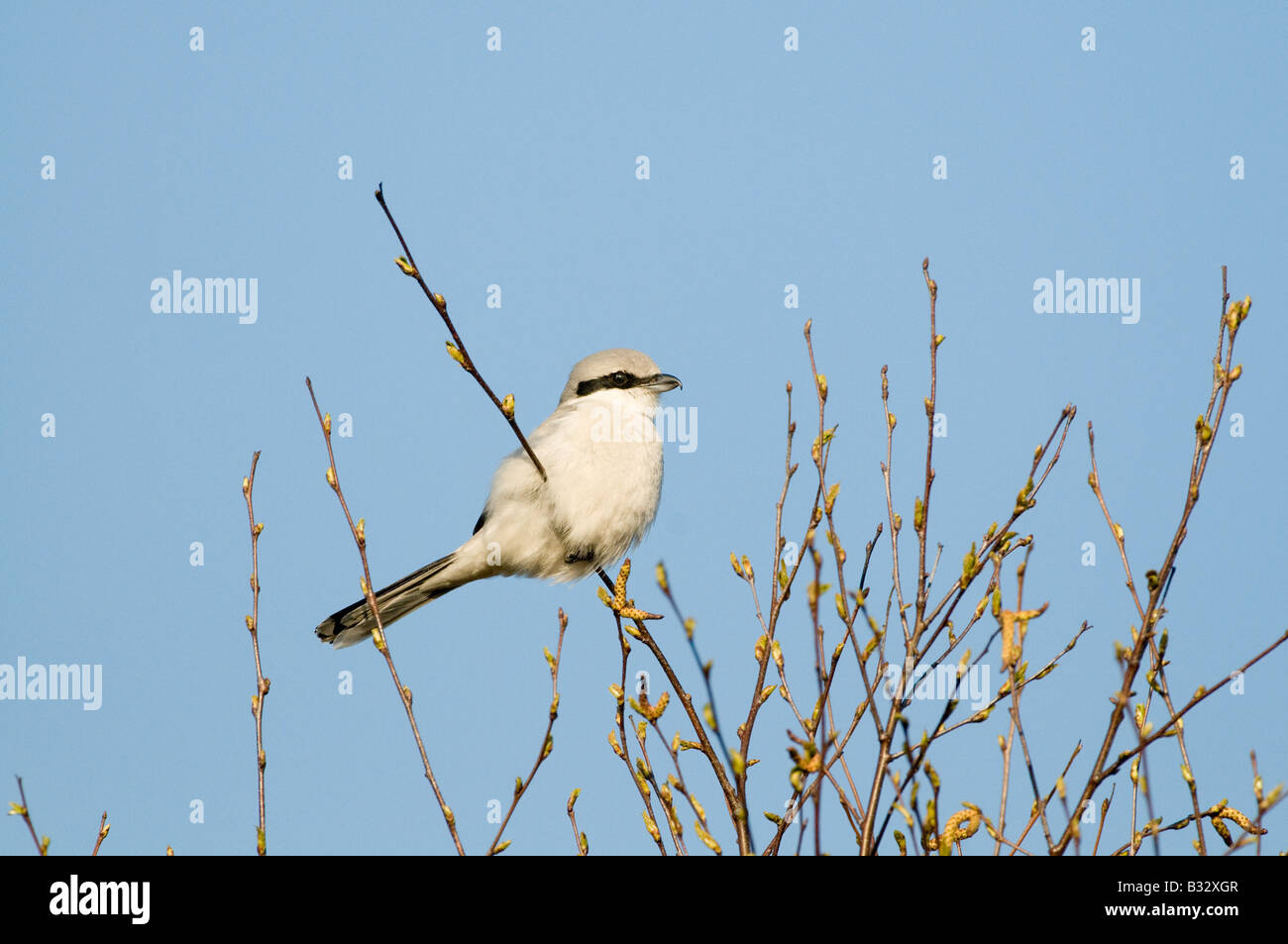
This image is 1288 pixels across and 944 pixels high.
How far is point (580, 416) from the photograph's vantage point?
192 inches

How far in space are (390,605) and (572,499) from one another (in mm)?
957

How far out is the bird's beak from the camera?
5078 millimetres

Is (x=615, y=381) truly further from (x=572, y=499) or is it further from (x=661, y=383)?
(x=572, y=499)

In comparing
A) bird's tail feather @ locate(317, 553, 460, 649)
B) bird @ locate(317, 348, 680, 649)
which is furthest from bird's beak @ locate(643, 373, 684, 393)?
bird's tail feather @ locate(317, 553, 460, 649)

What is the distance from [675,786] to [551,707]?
357 mm

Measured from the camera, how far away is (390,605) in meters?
4.99

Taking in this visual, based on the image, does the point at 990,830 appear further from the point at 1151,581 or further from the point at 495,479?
the point at 495,479

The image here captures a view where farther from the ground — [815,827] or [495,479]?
[495,479]

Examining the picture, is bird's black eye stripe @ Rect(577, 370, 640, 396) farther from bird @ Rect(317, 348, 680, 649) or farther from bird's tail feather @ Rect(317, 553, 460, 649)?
bird's tail feather @ Rect(317, 553, 460, 649)

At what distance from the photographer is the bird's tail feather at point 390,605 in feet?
15.8
